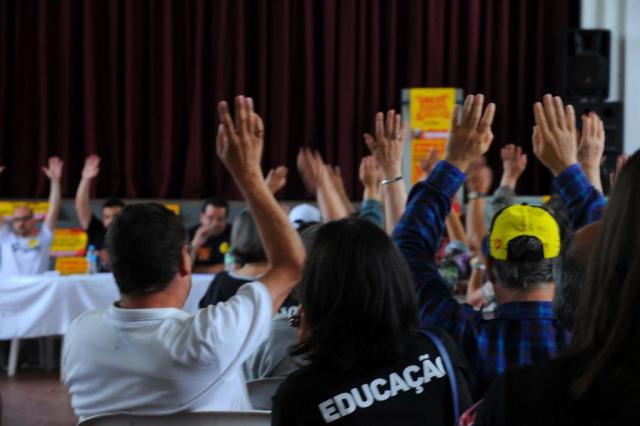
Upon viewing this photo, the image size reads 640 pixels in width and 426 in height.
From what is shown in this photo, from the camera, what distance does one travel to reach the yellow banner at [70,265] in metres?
7.86

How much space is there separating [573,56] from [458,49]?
4.99 ft

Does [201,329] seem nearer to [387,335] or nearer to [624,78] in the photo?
[387,335]

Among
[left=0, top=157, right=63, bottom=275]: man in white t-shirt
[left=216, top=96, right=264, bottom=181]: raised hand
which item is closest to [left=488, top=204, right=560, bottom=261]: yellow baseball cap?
[left=216, top=96, right=264, bottom=181]: raised hand

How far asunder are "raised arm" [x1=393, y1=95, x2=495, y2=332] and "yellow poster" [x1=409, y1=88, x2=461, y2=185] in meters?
6.57

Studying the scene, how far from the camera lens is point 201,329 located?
1874 mm

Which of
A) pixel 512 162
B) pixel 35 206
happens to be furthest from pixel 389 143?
pixel 35 206

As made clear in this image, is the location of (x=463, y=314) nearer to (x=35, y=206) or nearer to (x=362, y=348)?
(x=362, y=348)

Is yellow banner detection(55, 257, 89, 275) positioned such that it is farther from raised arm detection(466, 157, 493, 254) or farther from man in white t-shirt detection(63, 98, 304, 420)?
man in white t-shirt detection(63, 98, 304, 420)

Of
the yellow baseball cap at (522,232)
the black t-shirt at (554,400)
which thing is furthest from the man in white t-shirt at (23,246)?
the black t-shirt at (554,400)

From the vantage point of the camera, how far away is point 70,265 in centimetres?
793

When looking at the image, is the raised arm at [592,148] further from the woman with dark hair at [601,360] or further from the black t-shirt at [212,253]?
the black t-shirt at [212,253]

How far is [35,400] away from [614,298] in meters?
5.38

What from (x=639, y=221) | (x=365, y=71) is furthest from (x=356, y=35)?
(x=639, y=221)

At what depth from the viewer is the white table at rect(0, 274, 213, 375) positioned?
617cm
